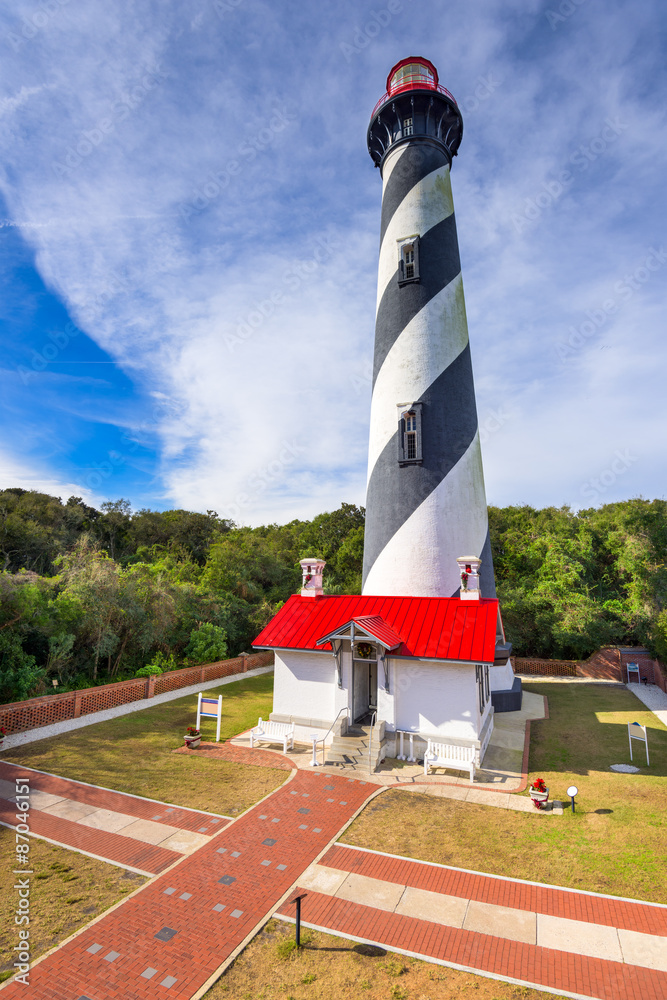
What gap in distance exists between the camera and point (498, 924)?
685 centimetres

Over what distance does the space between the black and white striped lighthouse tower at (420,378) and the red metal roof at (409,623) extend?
137cm

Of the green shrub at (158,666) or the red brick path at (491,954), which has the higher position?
the green shrub at (158,666)

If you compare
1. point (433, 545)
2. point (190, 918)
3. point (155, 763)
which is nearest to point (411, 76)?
point (433, 545)

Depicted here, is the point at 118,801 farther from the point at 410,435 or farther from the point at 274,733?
the point at 410,435

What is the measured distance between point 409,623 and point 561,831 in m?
5.92

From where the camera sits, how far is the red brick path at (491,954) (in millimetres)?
5816

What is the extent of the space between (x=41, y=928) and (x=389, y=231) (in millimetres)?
20771

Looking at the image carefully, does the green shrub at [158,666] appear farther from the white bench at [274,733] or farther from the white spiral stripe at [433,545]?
the white spiral stripe at [433,545]

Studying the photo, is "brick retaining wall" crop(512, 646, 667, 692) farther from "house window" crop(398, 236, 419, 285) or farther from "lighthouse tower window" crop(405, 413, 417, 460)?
"house window" crop(398, 236, 419, 285)

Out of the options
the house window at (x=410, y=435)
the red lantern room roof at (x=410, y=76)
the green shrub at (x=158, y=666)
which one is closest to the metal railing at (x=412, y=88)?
the red lantern room roof at (x=410, y=76)

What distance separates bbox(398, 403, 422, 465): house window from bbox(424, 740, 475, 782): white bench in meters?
8.52

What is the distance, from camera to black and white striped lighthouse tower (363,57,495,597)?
54.2 feet

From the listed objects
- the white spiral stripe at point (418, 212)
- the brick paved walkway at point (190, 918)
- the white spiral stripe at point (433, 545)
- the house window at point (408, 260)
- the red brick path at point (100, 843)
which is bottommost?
the brick paved walkway at point (190, 918)

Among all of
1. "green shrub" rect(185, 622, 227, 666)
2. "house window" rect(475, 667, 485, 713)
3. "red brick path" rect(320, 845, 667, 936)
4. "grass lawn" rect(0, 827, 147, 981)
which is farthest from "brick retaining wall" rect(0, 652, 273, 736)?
"house window" rect(475, 667, 485, 713)
